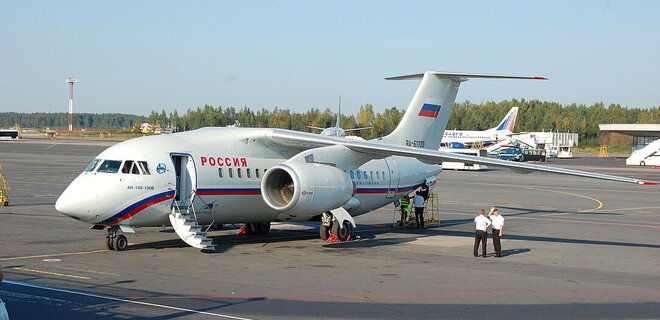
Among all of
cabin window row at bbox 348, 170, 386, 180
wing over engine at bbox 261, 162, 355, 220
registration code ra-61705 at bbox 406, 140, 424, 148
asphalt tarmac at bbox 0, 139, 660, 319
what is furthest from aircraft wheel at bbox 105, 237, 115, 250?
registration code ra-61705 at bbox 406, 140, 424, 148

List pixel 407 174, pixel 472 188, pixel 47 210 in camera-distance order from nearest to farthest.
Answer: pixel 407 174, pixel 47 210, pixel 472 188

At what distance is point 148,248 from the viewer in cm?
2342

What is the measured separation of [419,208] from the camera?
99.1ft

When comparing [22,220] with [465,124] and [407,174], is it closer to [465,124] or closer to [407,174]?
[407,174]

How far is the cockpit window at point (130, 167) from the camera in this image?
22578 millimetres

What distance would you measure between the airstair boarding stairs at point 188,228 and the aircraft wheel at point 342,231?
14.1ft

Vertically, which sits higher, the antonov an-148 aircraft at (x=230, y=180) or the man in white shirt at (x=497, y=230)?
the antonov an-148 aircraft at (x=230, y=180)

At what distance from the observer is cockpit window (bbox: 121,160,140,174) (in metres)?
22.6

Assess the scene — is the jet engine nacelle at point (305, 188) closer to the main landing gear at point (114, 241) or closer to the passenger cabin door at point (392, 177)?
the passenger cabin door at point (392, 177)

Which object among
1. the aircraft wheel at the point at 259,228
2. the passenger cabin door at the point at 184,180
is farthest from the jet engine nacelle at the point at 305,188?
the aircraft wheel at the point at 259,228

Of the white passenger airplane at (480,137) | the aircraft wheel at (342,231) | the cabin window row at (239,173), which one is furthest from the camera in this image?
the white passenger airplane at (480,137)

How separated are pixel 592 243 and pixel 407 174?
6.37 meters

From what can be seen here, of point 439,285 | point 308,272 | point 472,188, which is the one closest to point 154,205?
point 308,272

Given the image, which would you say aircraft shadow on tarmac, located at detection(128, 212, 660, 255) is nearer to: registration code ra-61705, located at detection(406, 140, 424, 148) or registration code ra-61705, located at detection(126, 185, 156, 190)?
registration code ra-61705, located at detection(126, 185, 156, 190)
